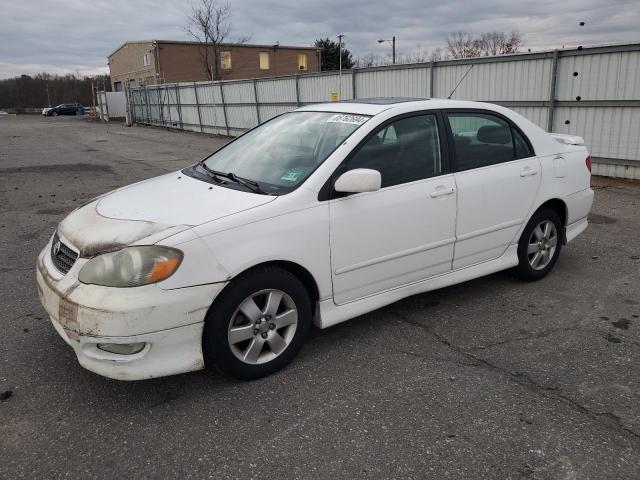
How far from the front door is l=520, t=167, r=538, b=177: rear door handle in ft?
2.66

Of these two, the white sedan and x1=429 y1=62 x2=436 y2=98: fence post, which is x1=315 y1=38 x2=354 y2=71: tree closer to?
x1=429 y1=62 x2=436 y2=98: fence post

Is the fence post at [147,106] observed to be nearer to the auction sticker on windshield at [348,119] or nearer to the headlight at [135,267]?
the auction sticker on windshield at [348,119]

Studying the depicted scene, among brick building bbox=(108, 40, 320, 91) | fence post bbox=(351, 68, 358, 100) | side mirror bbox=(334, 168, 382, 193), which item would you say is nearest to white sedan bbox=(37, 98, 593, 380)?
side mirror bbox=(334, 168, 382, 193)

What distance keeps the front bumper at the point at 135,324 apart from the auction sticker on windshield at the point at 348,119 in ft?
4.99

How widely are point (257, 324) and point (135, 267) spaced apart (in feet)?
2.45

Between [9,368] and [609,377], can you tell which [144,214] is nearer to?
[9,368]

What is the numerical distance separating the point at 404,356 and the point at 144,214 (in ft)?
5.98

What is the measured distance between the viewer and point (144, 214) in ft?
10.1

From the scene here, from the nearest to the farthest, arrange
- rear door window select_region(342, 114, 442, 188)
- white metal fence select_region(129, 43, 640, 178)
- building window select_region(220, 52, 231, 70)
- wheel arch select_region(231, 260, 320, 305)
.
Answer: wheel arch select_region(231, 260, 320, 305), rear door window select_region(342, 114, 442, 188), white metal fence select_region(129, 43, 640, 178), building window select_region(220, 52, 231, 70)

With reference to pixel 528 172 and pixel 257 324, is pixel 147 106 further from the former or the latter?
pixel 257 324

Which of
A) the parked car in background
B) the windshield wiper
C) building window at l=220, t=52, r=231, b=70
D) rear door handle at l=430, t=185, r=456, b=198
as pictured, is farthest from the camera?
the parked car in background

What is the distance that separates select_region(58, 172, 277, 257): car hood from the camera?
2840 millimetres

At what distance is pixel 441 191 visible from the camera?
3686mm

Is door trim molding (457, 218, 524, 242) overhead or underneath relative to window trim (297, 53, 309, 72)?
underneath
